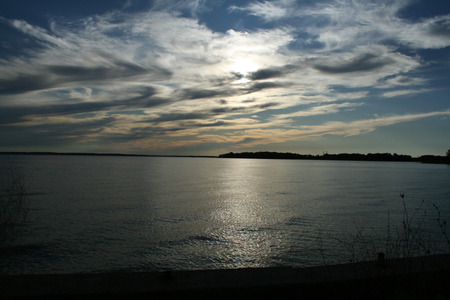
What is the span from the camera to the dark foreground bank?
4.84m

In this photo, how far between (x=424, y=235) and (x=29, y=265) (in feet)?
53.7

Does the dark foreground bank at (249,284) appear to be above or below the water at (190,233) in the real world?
above

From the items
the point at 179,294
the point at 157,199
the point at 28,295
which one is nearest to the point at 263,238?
the point at 179,294

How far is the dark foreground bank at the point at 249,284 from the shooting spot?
484 cm

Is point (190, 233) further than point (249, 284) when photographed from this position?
Yes

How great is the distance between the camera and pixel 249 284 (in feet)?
16.7

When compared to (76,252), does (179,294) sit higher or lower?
higher

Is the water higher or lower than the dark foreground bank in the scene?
lower

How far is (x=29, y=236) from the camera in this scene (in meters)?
14.2

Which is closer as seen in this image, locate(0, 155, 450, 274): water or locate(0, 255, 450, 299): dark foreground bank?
locate(0, 255, 450, 299): dark foreground bank

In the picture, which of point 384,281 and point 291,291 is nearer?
point 291,291

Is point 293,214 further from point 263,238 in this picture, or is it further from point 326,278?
point 326,278

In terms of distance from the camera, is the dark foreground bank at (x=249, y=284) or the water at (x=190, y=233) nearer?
the dark foreground bank at (x=249, y=284)

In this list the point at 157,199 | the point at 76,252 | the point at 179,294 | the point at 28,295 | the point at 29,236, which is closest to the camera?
the point at 28,295
